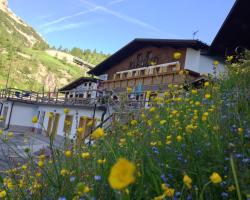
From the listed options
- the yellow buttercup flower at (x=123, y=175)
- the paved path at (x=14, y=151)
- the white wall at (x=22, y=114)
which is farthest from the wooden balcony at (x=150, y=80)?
the yellow buttercup flower at (x=123, y=175)

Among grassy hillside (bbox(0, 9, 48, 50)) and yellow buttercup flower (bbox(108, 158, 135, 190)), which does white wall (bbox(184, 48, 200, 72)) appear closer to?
yellow buttercup flower (bbox(108, 158, 135, 190))

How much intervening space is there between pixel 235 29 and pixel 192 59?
6.51 metres

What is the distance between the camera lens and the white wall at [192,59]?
1826 centimetres

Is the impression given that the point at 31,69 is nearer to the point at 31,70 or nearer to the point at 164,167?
the point at 31,70

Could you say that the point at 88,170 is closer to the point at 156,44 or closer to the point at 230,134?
the point at 230,134

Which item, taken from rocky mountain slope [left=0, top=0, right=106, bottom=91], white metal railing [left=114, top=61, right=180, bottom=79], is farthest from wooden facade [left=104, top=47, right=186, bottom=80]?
rocky mountain slope [left=0, top=0, right=106, bottom=91]

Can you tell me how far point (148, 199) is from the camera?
6.88 feet

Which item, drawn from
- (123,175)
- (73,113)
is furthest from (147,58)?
(123,175)

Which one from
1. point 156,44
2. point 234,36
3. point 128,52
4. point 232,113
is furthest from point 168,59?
point 232,113

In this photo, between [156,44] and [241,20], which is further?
[156,44]

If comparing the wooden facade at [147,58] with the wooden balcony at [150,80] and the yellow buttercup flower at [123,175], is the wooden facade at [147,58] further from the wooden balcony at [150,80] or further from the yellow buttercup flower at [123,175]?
the yellow buttercup flower at [123,175]

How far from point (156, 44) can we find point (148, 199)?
66.9 feet

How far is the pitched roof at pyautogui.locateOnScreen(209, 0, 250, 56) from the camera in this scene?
10872 mm

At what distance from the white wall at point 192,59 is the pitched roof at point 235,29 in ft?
12.8
